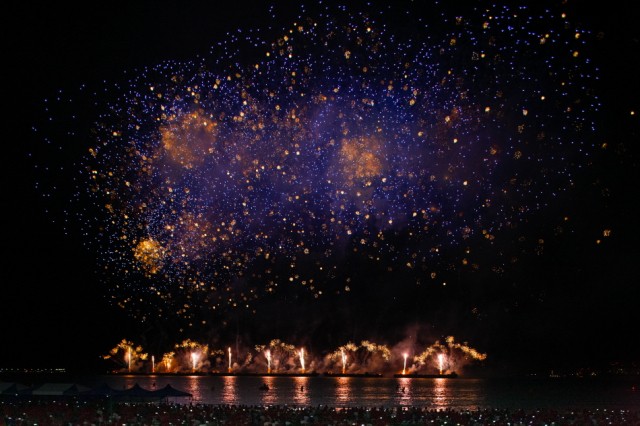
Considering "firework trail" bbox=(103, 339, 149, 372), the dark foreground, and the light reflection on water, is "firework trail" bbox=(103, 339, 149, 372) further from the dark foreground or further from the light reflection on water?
the dark foreground

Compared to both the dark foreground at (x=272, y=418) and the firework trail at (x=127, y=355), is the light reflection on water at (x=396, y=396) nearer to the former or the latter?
the dark foreground at (x=272, y=418)

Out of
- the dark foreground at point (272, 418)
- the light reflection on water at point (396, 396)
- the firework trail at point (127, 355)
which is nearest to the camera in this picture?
the dark foreground at point (272, 418)

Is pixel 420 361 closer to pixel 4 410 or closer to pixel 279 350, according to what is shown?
pixel 279 350

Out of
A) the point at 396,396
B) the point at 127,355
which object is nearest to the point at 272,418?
the point at 396,396

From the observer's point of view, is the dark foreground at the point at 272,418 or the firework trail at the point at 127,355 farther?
the firework trail at the point at 127,355

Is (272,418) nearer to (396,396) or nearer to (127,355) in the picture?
(396,396)

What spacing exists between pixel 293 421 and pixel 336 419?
7.82 ft

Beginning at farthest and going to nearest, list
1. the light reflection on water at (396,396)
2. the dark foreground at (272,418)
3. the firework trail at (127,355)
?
the firework trail at (127,355)
the light reflection on water at (396,396)
the dark foreground at (272,418)

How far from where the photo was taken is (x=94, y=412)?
1087 inches

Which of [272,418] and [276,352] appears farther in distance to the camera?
[276,352]

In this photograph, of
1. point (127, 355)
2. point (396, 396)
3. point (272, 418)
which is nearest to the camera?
point (272, 418)

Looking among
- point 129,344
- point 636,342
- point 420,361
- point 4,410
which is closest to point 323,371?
point 420,361

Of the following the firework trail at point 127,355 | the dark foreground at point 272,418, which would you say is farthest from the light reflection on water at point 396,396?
the firework trail at point 127,355

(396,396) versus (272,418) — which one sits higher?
(272,418)
